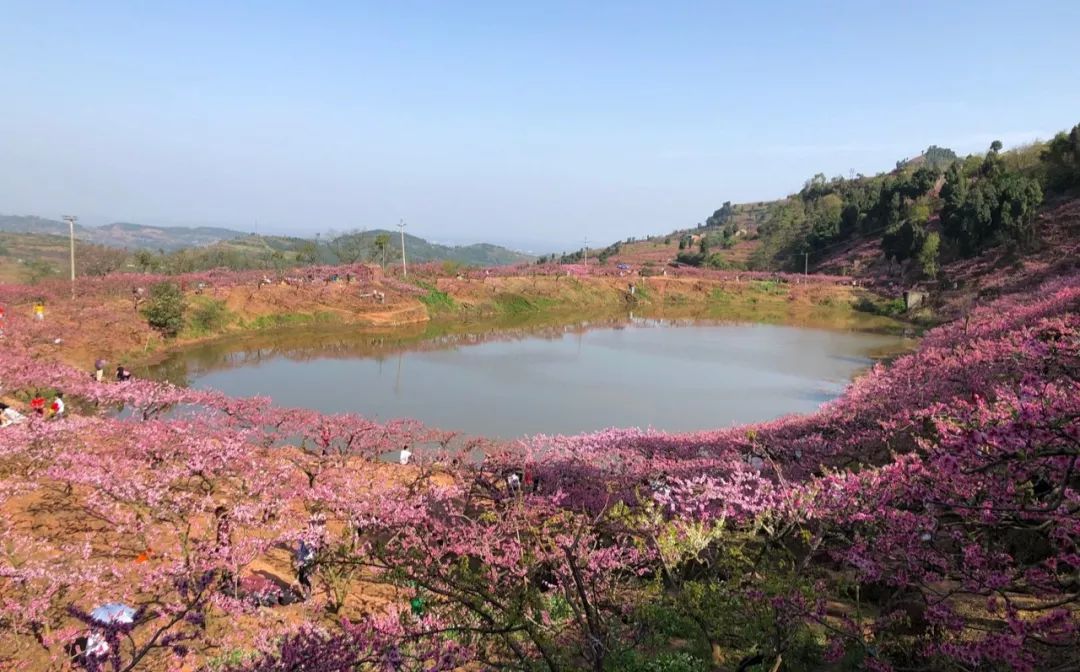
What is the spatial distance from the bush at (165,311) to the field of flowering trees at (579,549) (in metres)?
18.2

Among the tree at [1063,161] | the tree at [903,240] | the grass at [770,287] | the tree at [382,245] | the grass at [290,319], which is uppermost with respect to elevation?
the tree at [1063,161]

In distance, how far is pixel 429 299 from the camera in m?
38.2

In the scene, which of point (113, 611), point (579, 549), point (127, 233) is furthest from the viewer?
point (127, 233)

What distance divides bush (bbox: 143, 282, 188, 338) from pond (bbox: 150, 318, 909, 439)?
1.79 m

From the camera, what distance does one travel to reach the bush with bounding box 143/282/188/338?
25.5 m

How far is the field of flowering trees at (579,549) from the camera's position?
153 inches

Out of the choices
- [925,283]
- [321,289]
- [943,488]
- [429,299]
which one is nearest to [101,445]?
[943,488]

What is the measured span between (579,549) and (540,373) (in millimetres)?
17030

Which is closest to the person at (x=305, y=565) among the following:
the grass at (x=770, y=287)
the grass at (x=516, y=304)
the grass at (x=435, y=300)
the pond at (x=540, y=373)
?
the pond at (x=540, y=373)

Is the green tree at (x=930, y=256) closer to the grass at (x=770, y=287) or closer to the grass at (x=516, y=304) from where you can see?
the grass at (x=770, y=287)

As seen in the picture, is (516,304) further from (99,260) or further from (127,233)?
(127,233)

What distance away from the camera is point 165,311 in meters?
25.6

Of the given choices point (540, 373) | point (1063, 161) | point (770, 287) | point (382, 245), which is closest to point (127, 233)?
point (382, 245)

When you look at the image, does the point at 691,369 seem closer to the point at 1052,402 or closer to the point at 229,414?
the point at 229,414
